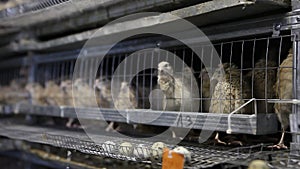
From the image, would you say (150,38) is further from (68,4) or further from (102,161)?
(102,161)

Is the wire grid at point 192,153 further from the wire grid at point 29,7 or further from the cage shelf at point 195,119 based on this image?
the wire grid at point 29,7

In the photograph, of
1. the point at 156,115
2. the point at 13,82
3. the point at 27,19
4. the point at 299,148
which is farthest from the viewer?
the point at 13,82

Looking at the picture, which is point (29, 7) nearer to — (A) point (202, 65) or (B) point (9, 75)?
(A) point (202, 65)

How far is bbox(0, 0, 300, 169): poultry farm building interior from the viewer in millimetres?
1394

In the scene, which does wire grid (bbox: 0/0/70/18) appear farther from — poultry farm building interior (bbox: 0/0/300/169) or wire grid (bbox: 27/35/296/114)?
wire grid (bbox: 27/35/296/114)

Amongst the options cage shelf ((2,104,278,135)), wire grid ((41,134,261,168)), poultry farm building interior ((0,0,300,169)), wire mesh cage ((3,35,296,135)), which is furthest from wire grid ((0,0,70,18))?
wire grid ((41,134,261,168))

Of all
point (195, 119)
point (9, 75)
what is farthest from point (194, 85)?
point (9, 75)

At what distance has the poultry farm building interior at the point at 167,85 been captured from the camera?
4.57 feet

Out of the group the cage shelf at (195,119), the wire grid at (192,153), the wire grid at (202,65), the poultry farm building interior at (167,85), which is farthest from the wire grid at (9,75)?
the wire grid at (192,153)

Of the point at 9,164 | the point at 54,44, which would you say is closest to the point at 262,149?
the point at 54,44

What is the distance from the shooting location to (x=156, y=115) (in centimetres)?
167

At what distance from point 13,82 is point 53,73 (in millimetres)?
560

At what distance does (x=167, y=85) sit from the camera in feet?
5.78

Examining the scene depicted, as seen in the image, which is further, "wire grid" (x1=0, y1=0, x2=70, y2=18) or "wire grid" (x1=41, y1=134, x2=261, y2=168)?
"wire grid" (x1=0, y1=0, x2=70, y2=18)
